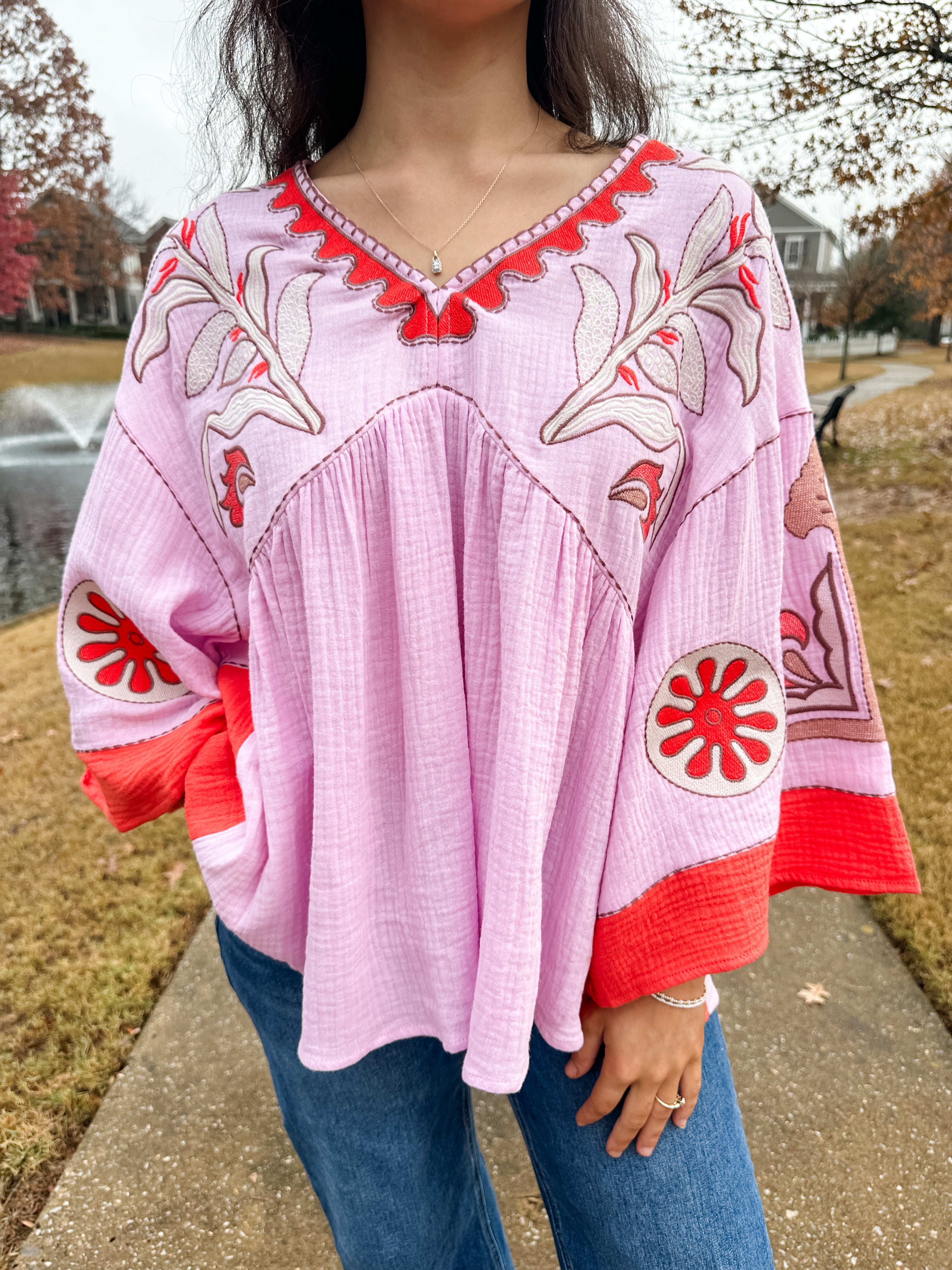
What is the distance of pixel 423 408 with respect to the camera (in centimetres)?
→ 98

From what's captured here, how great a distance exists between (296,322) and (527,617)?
1.65 feet

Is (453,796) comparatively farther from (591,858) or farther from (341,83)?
(341,83)

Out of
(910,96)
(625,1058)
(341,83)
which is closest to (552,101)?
(341,83)

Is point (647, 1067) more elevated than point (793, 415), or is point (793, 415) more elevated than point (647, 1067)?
point (793, 415)

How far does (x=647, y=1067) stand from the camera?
3.32ft

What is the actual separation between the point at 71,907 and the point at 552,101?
3.07 metres

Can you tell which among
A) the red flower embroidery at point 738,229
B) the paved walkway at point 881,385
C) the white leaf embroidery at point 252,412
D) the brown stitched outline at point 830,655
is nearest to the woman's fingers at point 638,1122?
the brown stitched outline at point 830,655

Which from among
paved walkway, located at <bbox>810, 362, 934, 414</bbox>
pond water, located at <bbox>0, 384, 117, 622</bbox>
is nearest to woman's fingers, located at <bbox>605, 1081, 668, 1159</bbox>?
pond water, located at <bbox>0, 384, 117, 622</bbox>

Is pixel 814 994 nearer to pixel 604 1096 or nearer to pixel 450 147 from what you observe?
A: pixel 604 1096

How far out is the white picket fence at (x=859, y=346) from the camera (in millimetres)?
28531

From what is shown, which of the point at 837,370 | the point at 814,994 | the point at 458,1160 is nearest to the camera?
the point at 458,1160

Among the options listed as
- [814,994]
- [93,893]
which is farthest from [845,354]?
[93,893]

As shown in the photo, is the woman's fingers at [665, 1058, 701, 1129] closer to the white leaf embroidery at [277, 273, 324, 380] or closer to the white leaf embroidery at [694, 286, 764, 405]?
the white leaf embroidery at [694, 286, 764, 405]

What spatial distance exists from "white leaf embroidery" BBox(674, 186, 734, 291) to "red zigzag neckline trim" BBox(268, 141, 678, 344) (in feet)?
0.32
